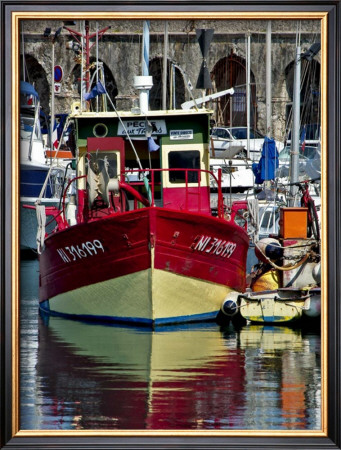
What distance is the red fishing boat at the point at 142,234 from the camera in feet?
41.3

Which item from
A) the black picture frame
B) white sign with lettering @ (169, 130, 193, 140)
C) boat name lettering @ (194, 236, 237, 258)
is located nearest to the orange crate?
boat name lettering @ (194, 236, 237, 258)

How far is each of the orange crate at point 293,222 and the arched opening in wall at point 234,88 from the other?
2.36 metres

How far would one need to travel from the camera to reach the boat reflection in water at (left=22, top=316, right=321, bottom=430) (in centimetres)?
715

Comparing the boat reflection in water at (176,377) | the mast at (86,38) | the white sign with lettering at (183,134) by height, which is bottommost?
the boat reflection in water at (176,377)

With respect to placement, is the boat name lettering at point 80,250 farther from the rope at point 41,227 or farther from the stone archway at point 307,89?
the stone archway at point 307,89

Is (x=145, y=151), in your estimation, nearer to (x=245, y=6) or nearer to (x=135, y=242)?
(x=135, y=242)

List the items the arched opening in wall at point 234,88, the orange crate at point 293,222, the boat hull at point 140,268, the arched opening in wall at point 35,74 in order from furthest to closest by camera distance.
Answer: the arched opening in wall at point 234,88 → the orange crate at point 293,222 → the boat hull at point 140,268 → the arched opening in wall at point 35,74

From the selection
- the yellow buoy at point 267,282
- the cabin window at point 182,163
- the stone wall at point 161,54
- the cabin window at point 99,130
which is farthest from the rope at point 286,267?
the cabin window at point 99,130

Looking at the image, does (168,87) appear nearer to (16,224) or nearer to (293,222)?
(293,222)

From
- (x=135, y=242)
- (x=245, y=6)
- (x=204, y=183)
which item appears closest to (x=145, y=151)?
→ (x=204, y=183)

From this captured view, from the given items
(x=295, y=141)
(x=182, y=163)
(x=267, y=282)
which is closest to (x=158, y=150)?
(x=182, y=163)

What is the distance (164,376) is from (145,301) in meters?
3.61

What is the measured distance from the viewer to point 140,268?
12711mm

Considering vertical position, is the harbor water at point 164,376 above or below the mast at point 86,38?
below
